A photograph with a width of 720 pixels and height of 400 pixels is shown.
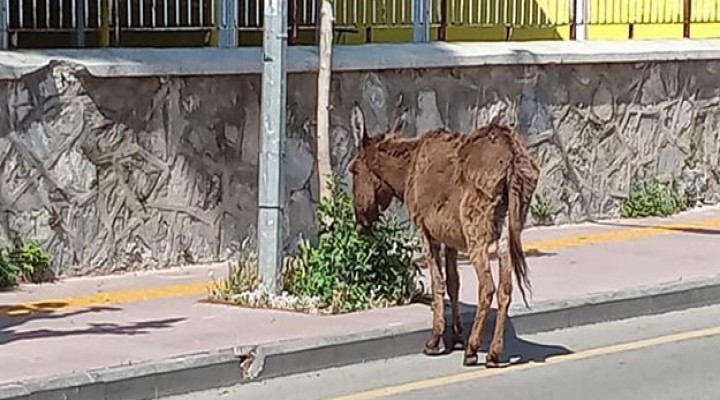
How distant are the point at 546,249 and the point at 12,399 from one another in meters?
7.09

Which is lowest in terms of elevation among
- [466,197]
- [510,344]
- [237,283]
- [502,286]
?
[510,344]

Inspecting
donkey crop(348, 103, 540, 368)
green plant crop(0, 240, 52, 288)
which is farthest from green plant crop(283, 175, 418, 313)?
green plant crop(0, 240, 52, 288)

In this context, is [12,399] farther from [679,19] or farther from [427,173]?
[679,19]

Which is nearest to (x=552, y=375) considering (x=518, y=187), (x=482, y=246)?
(x=482, y=246)

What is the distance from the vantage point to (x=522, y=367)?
34.1 ft

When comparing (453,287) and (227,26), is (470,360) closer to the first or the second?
(453,287)

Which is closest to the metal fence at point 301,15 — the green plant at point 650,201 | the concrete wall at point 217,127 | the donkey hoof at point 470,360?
the concrete wall at point 217,127

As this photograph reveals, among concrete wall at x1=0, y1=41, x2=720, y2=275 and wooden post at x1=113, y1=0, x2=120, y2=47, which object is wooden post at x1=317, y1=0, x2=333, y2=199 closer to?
concrete wall at x1=0, y1=41, x2=720, y2=275

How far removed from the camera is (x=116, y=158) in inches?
496

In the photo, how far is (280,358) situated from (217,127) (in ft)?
12.3

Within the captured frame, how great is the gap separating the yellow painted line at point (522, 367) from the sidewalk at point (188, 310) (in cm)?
73

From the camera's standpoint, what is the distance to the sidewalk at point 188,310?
987 cm

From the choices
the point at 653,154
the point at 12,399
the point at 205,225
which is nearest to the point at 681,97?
the point at 653,154

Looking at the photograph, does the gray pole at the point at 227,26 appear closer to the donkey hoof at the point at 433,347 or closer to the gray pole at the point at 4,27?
the gray pole at the point at 4,27
